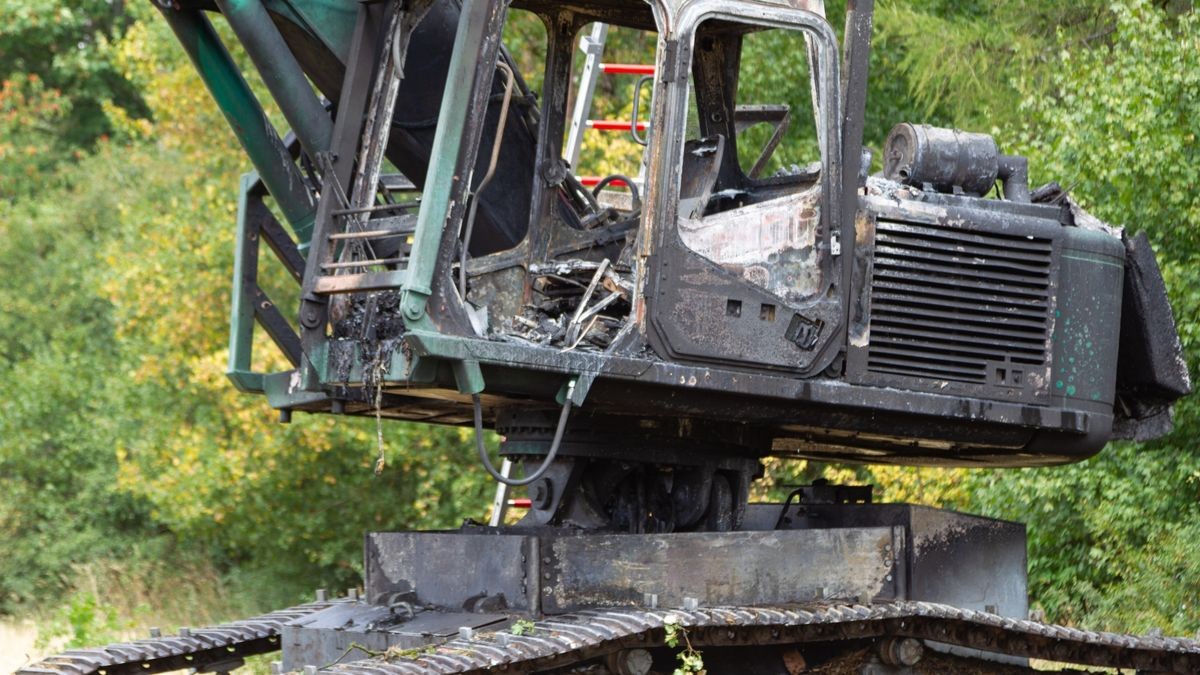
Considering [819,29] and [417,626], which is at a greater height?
[819,29]

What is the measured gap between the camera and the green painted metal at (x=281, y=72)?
7895mm

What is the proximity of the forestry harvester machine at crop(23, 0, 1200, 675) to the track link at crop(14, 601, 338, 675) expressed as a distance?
2 centimetres

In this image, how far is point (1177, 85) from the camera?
1254 centimetres

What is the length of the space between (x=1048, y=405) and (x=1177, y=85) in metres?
4.75

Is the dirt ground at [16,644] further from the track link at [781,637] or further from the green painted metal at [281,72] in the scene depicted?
the track link at [781,637]

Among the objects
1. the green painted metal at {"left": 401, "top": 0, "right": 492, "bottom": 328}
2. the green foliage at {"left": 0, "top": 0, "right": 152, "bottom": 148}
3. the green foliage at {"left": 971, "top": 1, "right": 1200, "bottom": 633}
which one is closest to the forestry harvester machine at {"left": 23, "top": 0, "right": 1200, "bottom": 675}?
the green painted metal at {"left": 401, "top": 0, "right": 492, "bottom": 328}

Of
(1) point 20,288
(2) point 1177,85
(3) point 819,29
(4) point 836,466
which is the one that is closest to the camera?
(3) point 819,29

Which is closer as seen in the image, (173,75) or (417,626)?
(417,626)

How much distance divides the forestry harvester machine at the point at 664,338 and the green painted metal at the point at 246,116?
0.04ft

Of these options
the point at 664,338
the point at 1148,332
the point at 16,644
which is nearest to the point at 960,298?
the point at 1148,332

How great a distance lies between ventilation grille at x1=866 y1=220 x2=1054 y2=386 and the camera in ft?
27.1

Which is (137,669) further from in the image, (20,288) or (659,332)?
(20,288)

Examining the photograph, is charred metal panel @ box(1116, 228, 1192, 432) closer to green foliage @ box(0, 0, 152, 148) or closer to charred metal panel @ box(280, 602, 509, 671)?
charred metal panel @ box(280, 602, 509, 671)

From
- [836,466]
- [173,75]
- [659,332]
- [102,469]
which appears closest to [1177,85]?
[836,466]
